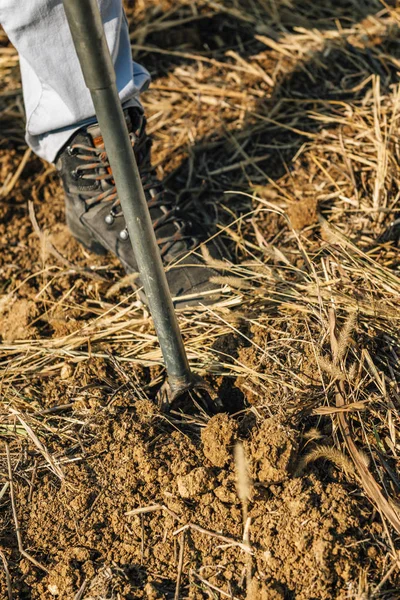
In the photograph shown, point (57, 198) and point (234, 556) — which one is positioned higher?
point (57, 198)

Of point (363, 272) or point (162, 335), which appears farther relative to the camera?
point (363, 272)

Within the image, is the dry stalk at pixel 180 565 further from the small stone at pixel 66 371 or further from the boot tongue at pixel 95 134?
the boot tongue at pixel 95 134

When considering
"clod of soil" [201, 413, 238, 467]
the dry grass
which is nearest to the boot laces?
the dry grass

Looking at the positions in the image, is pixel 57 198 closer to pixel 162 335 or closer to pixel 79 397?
pixel 79 397

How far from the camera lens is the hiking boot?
157 cm

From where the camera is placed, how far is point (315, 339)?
1358 millimetres

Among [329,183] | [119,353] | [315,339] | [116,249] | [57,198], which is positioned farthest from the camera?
[57,198]

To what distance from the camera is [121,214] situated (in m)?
1.65

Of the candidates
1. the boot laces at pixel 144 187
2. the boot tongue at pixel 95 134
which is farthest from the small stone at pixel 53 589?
the boot tongue at pixel 95 134

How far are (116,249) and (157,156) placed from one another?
1.66 ft

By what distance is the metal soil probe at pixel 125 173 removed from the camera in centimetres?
90

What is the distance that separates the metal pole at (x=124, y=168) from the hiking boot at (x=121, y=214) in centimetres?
30

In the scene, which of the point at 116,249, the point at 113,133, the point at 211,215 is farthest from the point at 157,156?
the point at 113,133

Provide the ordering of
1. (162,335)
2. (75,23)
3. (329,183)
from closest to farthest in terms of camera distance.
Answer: (75,23) < (162,335) < (329,183)
